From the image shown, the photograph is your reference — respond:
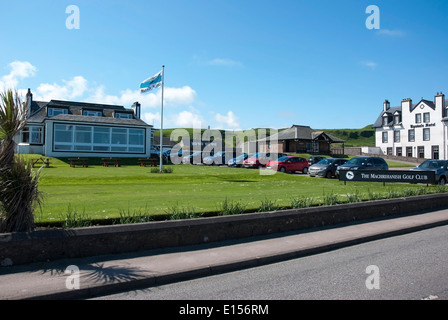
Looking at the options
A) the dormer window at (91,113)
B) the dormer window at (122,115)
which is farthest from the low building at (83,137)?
the dormer window at (122,115)

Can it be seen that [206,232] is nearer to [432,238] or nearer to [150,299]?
[150,299]

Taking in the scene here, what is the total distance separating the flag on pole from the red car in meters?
11.8

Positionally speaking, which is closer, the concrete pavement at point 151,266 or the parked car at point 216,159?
the concrete pavement at point 151,266

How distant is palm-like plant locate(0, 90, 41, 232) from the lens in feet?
21.2

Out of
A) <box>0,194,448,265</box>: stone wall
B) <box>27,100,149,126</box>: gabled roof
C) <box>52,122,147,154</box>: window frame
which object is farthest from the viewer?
<box>27,100,149,126</box>: gabled roof

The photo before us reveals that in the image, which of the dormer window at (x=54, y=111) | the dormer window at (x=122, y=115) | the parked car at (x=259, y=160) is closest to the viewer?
the parked car at (x=259, y=160)

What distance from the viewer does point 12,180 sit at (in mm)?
6473

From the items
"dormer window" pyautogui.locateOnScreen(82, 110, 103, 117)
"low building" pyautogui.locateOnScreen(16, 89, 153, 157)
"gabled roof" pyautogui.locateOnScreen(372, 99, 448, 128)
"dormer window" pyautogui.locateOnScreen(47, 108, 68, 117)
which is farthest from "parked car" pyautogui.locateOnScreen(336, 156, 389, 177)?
"gabled roof" pyautogui.locateOnScreen(372, 99, 448, 128)

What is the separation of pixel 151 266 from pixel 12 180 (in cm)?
303

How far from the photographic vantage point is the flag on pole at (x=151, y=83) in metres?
27.3

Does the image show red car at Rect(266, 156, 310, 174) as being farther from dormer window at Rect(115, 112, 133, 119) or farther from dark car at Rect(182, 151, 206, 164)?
dormer window at Rect(115, 112, 133, 119)

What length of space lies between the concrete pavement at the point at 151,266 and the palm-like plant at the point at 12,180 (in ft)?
2.83

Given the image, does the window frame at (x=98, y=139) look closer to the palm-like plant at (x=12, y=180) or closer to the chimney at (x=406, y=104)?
the palm-like plant at (x=12, y=180)
